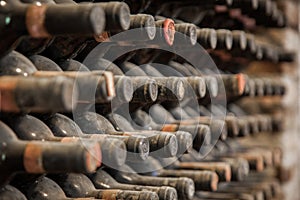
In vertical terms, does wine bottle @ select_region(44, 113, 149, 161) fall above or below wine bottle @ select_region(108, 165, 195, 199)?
above

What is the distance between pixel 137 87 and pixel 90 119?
74 mm

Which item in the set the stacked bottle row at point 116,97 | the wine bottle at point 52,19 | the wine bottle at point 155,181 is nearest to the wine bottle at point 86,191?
the stacked bottle row at point 116,97

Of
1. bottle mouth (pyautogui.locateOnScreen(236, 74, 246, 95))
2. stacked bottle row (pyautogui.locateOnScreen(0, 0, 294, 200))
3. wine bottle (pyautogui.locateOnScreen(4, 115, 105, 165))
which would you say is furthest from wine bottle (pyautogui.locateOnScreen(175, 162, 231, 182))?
wine bottle (pyautogui.locateOnScreen(4, 115, 105, 165))

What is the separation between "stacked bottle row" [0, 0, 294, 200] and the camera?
50 centimetres

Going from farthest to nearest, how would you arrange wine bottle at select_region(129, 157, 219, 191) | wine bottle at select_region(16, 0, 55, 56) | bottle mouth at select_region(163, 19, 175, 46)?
wine bottle at select_region(129, 157, 219, 191), bottle mouth at select_region(163, 19, 175, 46), wine bottle at select_region(16, 0, 55, 56)

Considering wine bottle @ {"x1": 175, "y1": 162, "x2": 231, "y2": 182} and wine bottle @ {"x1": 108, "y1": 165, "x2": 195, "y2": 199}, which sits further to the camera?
wine bottle @ {"x1": 175, "y1": 162, "x2": 231, "y2": 182}

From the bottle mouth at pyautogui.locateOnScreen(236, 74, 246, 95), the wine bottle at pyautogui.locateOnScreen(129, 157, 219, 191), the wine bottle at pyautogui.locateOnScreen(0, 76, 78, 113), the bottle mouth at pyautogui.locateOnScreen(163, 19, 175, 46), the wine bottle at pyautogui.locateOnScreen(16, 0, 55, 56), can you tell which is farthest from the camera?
the bottle mouth at pyautogui.locateOnScreen(236, 74, 246, 95)

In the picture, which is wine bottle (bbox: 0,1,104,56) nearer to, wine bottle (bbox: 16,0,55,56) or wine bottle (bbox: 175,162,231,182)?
wine bottle (bbox: 16,0,55,56)

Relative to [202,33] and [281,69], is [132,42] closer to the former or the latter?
[202,33]

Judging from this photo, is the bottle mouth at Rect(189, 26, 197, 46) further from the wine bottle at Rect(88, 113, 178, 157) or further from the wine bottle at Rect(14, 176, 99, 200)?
the wine bottle at Rect(14, 176, 99, 200)

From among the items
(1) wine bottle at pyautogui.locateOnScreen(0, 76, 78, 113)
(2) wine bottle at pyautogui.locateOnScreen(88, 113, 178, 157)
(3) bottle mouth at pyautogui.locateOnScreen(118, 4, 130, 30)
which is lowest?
(2) wine bottle at pyautogui.locateOnScreen(88, 113, 178, 157)

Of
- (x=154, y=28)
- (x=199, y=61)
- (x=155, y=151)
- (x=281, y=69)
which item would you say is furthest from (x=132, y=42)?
(x=281, y=69)

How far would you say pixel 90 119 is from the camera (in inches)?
27.5

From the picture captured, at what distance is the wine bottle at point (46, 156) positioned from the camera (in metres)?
0.50
